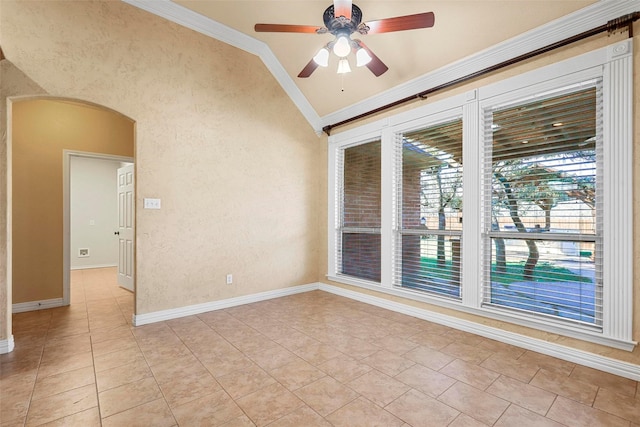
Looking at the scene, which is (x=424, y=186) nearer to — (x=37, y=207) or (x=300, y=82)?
(x=300, y=82)

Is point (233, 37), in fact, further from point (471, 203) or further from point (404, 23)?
point (471, 203)

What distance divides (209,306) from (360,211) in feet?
8.48

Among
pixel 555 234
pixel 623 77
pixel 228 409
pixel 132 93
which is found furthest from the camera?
pixel 132 93

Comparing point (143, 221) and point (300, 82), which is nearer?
point (143, 221)

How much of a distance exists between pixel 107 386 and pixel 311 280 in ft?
10.8

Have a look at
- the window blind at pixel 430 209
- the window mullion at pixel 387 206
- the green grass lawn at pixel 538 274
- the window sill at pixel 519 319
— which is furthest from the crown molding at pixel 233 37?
the green grass lawn at pixel 538 274

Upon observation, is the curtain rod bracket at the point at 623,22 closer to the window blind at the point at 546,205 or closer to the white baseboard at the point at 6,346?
the window blind at the point at 546,205

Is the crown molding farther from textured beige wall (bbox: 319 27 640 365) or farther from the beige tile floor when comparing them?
the beige tile floor

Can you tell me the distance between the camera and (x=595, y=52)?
2473 mm

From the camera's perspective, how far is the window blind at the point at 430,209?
346cm

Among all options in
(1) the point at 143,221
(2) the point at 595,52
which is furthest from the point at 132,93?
(2) the point at 595,52

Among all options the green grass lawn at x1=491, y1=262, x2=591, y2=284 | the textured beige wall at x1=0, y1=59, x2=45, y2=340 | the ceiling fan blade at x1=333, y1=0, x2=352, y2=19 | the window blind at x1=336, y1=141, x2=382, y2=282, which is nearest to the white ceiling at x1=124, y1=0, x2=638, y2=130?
the window blind at x1=336, y1=141, x2=382, y2=282

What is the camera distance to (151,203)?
3523mm

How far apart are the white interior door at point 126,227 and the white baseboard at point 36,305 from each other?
3.09 feet
